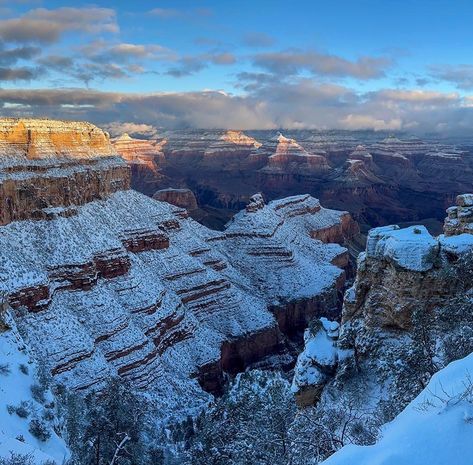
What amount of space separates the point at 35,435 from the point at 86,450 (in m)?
2.77

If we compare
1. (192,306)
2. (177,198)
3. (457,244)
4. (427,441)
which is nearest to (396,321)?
(457,244)

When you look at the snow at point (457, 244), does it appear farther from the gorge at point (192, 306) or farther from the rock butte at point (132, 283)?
the rock butte at point (132, 283)

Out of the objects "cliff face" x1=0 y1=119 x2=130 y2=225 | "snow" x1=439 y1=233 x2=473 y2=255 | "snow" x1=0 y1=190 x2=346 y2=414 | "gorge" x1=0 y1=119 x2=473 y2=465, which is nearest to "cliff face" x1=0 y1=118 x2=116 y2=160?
"cliff face" x1=0 y1=119 x2=130 y2=225

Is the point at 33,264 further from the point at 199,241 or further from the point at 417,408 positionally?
the point at 417,408

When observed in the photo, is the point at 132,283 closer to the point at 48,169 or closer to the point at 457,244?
the point at 48,169

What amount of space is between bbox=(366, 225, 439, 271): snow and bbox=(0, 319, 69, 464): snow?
63.1ft

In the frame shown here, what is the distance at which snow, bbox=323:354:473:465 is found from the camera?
357 inches

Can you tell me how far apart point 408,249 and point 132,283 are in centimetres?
3045

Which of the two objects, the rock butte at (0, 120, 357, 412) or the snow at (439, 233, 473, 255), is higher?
the snow at (439, 233, 473, 255)

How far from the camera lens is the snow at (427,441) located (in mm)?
9070

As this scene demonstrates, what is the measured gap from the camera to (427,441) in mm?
9508

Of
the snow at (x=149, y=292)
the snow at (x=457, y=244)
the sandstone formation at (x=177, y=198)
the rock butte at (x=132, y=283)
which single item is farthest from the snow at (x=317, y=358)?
the sandstone formation at (x=177, y=198)

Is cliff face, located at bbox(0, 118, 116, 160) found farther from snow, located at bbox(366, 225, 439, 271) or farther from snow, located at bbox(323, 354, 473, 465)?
snow, located at bbox(323, 354, 473, 465)

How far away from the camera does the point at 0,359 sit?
27.0 meters
